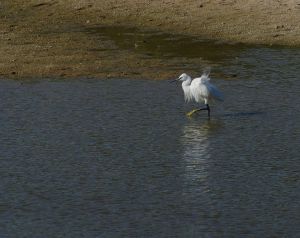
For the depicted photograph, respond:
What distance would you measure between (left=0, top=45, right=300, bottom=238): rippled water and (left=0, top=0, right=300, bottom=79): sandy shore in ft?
4.81

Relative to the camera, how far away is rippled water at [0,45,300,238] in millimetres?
16219

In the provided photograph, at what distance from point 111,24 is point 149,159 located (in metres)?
15.2

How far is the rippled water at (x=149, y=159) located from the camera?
1622 centimetres

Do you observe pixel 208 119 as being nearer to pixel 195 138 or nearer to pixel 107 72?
pixel 195 138

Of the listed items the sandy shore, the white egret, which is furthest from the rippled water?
the sandy shore

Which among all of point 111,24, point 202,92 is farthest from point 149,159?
point 111,24

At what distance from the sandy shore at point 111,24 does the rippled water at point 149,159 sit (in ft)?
4.81

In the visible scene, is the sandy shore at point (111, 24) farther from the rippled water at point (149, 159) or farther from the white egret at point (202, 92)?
the white egret at point (202, 92)

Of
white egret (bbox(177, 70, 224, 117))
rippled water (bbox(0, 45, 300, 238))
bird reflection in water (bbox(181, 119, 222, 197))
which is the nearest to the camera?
rippled water (bbox(0, 45, 300, 238))

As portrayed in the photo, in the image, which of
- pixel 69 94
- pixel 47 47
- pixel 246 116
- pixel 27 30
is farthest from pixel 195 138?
pixel 27 30

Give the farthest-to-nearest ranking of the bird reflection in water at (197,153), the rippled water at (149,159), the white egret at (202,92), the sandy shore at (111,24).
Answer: the sandy shore at (111,24), the white egret at (202,92), the bird reflection in water at (197,153), the rippled water at (149,159)

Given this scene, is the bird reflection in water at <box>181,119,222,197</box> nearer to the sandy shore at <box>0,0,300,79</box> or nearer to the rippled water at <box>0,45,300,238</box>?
the rippled water at <box>0,45,300,238</box>

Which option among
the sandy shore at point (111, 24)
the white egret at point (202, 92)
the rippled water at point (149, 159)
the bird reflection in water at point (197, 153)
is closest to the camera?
the rippled water at point (149, 159)

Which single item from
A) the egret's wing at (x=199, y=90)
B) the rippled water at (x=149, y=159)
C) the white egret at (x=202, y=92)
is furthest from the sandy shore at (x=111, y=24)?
the egret's wing at (x=199, y=90)
